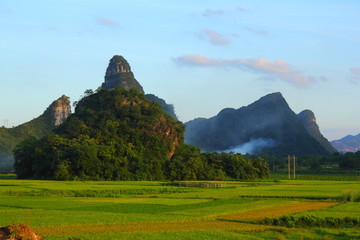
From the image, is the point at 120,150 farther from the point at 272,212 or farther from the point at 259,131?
the point at 259,131

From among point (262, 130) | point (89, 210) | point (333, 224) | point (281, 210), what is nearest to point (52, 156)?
point (89, 210)

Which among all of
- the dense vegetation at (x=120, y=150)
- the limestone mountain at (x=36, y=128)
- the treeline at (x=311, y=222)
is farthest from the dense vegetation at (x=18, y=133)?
the treeline at (x=311, y=222)

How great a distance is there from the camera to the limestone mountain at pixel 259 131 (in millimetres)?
118812

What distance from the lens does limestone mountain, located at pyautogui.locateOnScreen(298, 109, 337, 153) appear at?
142562 mm

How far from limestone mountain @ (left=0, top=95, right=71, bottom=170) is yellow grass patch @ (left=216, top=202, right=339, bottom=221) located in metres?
68.1

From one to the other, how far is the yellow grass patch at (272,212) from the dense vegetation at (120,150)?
92.8ft

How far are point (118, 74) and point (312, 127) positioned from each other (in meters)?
69.9

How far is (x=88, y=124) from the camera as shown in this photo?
60625mm

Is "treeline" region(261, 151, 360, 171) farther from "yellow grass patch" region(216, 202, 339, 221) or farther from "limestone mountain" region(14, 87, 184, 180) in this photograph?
"yellow grass patch" region(216, 202, 339, 221)

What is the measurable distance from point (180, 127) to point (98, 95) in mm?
11656

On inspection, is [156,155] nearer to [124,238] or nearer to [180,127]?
[180,127]

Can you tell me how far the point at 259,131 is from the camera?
131500 millimetres

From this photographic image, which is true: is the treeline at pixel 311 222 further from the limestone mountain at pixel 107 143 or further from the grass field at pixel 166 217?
the limestone mountain at pixel 107 143

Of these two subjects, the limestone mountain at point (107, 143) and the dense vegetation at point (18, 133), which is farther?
the dense vegetation at point (18, 133)
